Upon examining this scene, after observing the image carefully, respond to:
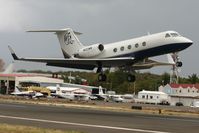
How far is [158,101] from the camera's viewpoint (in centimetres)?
11319

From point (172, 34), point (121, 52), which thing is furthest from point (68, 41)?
point (172, 34)

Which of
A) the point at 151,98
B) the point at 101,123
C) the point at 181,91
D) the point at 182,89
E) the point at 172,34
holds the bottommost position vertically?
the point at 101,123

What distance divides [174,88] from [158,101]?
23.1 meters

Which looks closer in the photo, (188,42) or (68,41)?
(188,42)

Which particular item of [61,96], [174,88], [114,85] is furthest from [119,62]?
[114,85]

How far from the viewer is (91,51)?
148 ft

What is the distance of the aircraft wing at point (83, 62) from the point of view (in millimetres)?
43156

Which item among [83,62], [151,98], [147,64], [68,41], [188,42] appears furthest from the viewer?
[151,98]

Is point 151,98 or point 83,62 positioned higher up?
point 83,62

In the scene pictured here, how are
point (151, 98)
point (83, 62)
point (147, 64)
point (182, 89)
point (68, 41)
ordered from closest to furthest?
1. point (83, 62)
2. point (147, 64)
3. point (68, 41)
4. point (151, 98)
5. point (182, 89)

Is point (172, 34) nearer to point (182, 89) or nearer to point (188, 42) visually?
point (188, 42)

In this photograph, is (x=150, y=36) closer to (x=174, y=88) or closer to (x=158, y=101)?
(x=158, y=101)

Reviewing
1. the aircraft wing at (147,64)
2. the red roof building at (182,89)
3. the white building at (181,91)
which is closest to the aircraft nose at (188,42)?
the aircraft wing at (147,64)

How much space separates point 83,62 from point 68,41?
5749mm
